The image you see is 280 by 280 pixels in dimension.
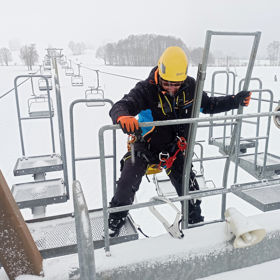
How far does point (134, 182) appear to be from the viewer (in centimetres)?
260

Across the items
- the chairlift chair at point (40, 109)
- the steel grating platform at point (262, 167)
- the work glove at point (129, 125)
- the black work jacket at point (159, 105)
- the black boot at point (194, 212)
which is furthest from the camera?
the chairlift chair at point (40, 109)

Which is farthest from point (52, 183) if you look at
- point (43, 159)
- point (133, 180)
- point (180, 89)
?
point (180, 89)

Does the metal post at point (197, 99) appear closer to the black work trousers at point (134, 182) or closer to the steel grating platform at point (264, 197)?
the black work trousers at point (134, 182)

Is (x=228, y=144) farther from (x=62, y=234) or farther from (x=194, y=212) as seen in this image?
(x=62, y=234)

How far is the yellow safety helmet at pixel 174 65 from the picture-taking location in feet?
7.91

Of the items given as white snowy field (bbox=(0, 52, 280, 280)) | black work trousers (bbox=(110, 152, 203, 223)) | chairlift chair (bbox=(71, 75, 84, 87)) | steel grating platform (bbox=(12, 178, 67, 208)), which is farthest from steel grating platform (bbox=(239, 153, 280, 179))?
chairlift chair (bbox=(71, 75, 84, 87))

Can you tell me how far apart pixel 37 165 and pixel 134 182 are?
1954mm

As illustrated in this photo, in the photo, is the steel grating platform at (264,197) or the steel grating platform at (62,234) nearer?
the steel grating platform at (62,234)

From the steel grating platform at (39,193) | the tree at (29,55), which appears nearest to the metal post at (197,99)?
the steel grating platform at (39,193)

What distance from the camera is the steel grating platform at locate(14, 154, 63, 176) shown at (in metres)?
3.77

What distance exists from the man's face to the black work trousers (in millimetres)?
660

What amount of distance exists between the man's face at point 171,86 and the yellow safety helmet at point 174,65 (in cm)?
10

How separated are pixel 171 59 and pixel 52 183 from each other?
2.34 metres

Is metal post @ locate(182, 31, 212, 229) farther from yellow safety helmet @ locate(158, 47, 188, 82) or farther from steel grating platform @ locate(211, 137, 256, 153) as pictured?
steel grating platform @ locate(211, 137, 256, 153)
